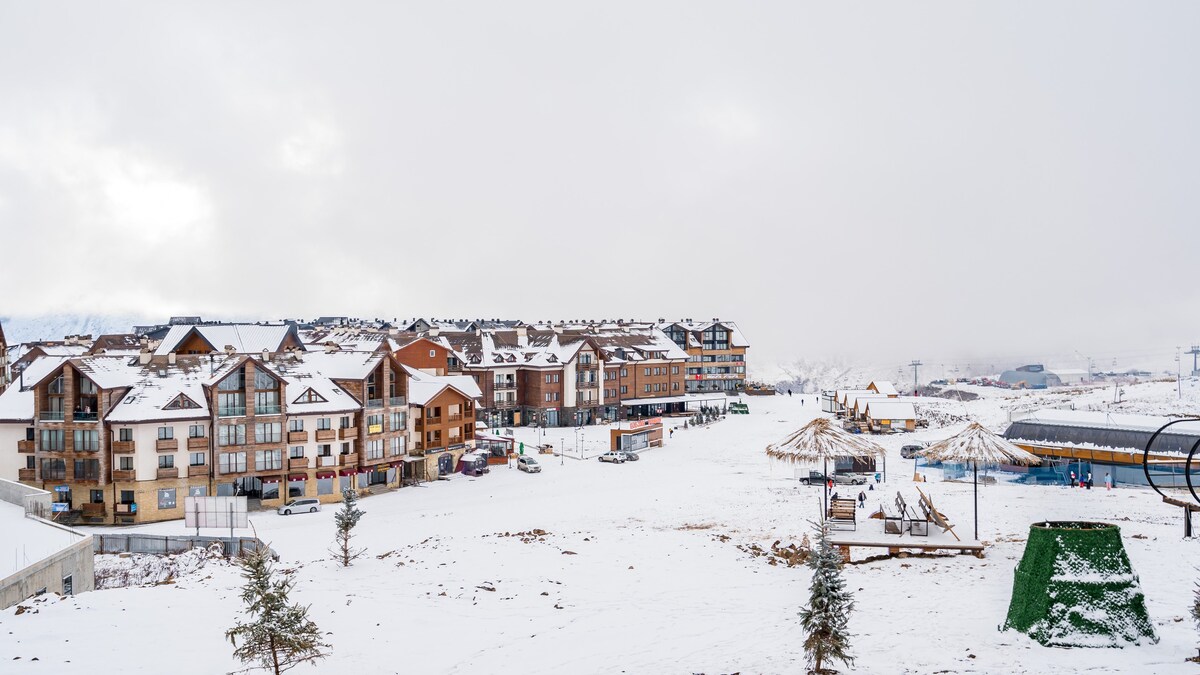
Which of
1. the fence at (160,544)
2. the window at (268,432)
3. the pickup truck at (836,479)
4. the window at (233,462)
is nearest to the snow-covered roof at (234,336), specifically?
the window at (268,432)

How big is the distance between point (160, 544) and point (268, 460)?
12.0 meters

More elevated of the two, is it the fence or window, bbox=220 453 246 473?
window, bbox=220 453 246 473

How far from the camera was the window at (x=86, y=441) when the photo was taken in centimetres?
4581

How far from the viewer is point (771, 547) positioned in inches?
1217

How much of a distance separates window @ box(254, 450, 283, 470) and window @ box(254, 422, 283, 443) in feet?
2.18

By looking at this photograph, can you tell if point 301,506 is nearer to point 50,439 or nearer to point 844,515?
point 50,439

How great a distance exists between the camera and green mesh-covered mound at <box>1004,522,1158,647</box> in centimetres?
1741

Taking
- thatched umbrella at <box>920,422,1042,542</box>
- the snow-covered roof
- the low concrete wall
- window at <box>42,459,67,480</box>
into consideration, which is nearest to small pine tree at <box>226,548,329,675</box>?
the low concrete wall

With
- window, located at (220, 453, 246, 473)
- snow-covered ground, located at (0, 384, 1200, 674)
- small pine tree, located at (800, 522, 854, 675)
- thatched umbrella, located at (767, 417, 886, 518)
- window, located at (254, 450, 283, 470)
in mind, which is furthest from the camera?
window, located at (254, 450, 283, 470)

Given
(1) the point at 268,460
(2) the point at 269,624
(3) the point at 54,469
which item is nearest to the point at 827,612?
(2) the point at 269,624

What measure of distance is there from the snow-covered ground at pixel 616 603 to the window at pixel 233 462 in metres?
6.20

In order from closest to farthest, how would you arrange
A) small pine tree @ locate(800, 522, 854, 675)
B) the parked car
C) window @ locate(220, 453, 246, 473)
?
small pine tree @ locate(800, 522, 854, 675) → the parked car → window @ locate(220, 453, 246, 473)

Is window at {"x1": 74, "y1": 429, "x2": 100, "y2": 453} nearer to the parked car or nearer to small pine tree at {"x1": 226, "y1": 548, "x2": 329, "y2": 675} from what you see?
the parked car

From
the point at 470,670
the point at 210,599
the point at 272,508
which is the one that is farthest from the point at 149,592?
the point at 272,508
